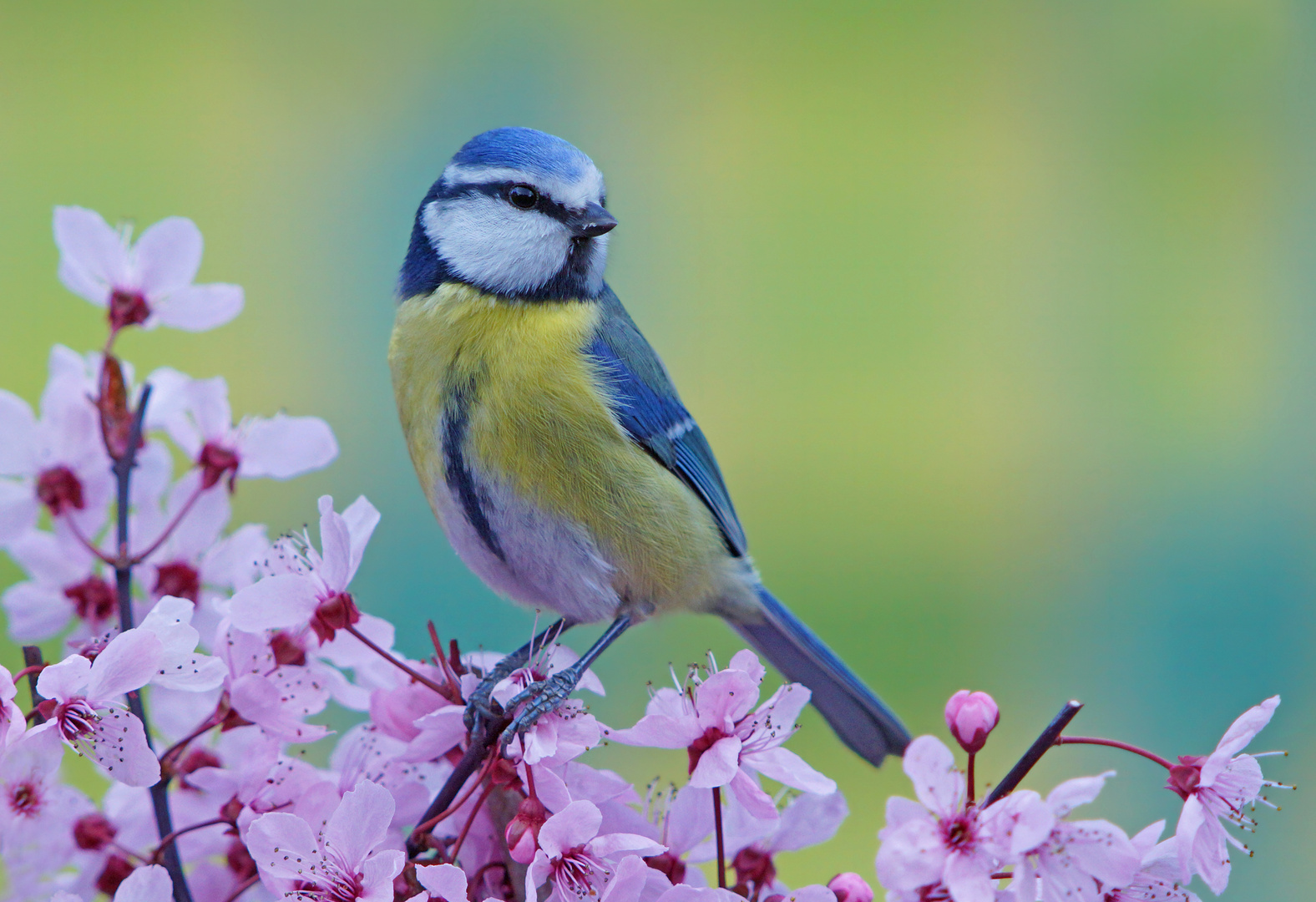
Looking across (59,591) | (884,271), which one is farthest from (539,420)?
(884,271)

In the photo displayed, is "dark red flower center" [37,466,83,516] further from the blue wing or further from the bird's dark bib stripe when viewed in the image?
the blue wing

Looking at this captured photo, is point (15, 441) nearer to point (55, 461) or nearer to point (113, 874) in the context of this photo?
point (55, 461)

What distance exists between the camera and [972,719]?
52 centimetres

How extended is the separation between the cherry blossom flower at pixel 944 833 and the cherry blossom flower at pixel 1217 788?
90 millimetres

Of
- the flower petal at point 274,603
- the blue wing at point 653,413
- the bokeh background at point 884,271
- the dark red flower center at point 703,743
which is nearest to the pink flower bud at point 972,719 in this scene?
the dark red flower center at point 703,743

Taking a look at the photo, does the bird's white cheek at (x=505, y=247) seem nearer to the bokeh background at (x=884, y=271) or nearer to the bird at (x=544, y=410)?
the bird at (x=544, y=410)

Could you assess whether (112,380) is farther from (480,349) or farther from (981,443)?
(981,443)

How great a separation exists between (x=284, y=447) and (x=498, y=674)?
203 millimetres

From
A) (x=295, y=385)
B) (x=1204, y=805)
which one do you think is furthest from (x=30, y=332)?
(x=1204, y=805)

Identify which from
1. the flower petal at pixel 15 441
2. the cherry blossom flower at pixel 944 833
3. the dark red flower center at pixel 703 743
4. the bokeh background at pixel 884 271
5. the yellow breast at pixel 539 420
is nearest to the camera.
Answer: the cherry blossom flower at pixel 944 833

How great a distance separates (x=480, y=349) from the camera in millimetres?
849

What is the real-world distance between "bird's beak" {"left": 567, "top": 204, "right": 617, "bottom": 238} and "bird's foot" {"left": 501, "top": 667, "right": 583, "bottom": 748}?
39 centimetres

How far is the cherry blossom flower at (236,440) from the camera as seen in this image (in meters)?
0.72

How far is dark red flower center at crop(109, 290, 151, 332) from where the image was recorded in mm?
712
